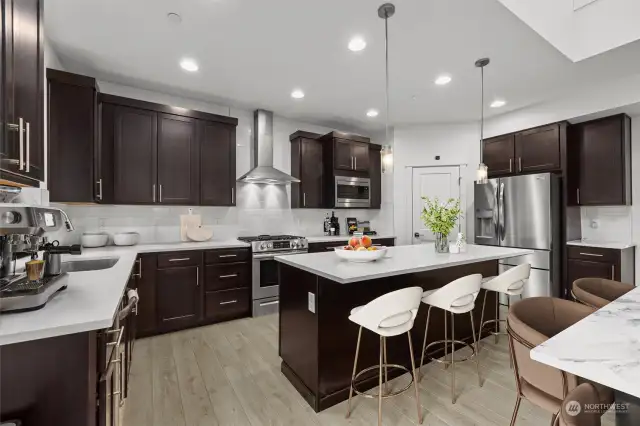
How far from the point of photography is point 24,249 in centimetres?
166

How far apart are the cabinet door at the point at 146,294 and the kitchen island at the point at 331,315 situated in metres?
1.63

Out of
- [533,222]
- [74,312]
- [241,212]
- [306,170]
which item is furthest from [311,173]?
[74,312]

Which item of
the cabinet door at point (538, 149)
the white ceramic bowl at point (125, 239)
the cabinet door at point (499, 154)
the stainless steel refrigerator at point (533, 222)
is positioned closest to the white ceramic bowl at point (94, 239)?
the white ceramic bowl at point (125, 239)

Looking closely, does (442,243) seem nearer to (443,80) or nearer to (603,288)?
(603,288)

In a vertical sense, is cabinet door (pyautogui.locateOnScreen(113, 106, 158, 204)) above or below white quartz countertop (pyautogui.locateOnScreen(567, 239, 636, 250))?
above

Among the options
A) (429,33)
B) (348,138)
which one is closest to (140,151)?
(348,138)

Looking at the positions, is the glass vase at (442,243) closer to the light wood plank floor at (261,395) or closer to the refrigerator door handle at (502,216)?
the light wood plank floor at (261,395)

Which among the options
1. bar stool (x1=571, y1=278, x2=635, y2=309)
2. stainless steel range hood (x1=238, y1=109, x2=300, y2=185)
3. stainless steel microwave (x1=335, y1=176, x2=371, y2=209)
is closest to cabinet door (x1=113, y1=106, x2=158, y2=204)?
stainless steel range hood (x1=238, y1=109, x2=300, y2=185)

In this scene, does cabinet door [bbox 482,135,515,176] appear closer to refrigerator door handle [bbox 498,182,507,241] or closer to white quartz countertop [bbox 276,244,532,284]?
refrigerator door handle [bbox 498,182,507,241]

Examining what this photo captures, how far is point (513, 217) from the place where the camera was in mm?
4230

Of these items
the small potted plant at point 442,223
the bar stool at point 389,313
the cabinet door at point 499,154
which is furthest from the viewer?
the cabinet door at point 499,154

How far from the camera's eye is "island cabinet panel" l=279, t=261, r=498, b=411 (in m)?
2.04

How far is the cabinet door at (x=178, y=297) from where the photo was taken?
3.29 m

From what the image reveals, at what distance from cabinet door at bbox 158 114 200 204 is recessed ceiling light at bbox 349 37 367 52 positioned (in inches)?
85.2
